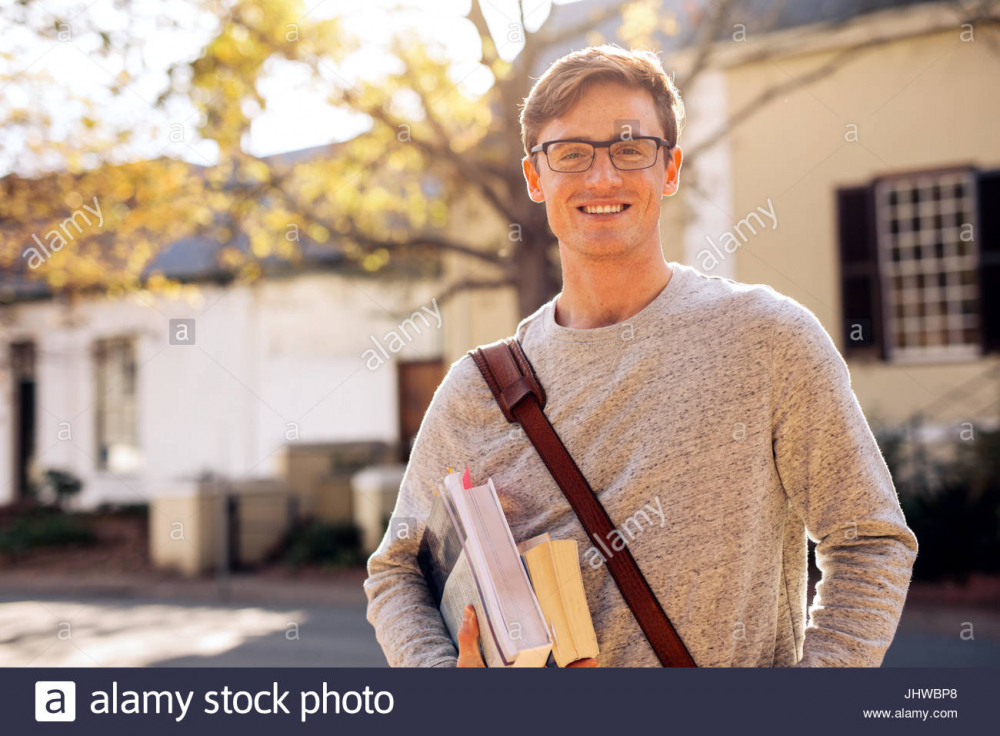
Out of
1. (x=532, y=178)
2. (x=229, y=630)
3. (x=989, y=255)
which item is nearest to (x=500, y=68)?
(x=229, y=630)

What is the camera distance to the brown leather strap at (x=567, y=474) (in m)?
1.67

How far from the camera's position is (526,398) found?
1878 mm

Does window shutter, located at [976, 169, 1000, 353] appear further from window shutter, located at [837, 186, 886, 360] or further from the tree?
the tree

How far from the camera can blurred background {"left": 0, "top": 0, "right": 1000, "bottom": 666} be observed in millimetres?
8750

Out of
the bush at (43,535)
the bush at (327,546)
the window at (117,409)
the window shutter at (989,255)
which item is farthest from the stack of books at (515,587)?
the window at (117,409)

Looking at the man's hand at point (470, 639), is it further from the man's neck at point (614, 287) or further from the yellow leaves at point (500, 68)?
the yellow leaves at point (500, 68)

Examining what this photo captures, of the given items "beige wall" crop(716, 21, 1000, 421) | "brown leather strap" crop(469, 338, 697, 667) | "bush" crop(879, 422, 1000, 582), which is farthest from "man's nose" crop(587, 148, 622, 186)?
"beige wall" crop(716, 21, 1000, 421)

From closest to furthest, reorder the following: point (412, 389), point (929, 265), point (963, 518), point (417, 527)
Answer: point (417, 527), point (963, 518), point (929, 265), point (412, 389)

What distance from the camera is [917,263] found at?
11.4 m

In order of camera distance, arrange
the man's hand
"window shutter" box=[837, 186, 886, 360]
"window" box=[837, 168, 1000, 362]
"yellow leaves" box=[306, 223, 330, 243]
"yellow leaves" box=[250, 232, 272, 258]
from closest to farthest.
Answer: the man's hand < "yellow leaves" box=[306, 223, 330, 243] < "yellow leaves" box=[250, 232, 272, 258] < "window" box=[837, 168, 1000, 362] < "window shutter" box=[837, 186, 886, 360]

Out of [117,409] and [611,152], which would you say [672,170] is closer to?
[611,152]

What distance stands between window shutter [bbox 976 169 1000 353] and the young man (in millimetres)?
10402

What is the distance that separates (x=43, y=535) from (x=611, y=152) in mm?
13642
